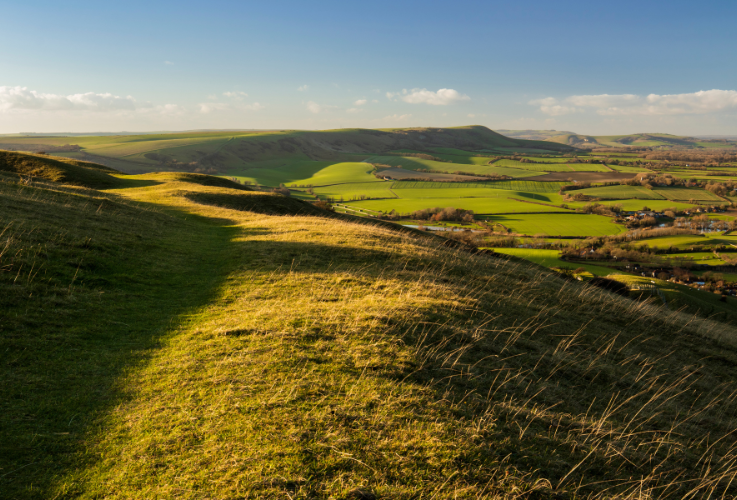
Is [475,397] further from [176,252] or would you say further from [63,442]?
[176,252]

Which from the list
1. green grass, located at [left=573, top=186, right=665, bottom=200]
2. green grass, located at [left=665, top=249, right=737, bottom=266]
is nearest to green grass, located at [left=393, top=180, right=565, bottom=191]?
green grass, located at [left=573, top=186, right=665, bottom=200]

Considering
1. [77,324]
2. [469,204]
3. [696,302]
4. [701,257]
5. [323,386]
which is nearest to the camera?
[323,386]

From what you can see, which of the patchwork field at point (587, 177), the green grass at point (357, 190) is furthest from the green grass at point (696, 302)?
the patchwork field at point (587, 177)

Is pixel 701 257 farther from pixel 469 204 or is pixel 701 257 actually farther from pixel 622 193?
pixel 622 193

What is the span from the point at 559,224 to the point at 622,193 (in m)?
63.9

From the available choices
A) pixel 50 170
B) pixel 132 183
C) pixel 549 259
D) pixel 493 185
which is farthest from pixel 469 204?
pixel 50 170

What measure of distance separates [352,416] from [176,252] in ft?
50.4

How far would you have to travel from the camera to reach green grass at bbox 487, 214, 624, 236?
9662 centimetres

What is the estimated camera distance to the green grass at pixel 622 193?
140500mm

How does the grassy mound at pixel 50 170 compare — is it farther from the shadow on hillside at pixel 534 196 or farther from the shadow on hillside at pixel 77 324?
the shadow on hillside at pixel 534 196

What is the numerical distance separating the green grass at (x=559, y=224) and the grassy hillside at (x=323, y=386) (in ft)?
287

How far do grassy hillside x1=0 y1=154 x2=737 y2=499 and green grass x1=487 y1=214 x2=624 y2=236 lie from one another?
87.6 meters

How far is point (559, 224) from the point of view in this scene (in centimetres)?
10538

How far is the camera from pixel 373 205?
5167 inches
